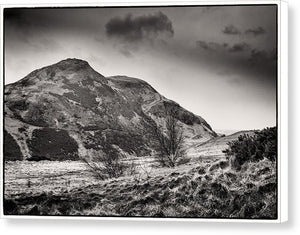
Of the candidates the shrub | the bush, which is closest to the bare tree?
the shrub

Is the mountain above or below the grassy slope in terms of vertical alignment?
above

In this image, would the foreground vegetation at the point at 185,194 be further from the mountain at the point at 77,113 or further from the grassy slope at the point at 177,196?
the mountain at the point at 77,113

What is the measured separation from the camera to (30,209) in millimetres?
5922

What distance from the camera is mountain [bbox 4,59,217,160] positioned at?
5.89 m

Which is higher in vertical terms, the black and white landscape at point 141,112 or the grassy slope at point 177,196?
the black and white landscape at point 141,112

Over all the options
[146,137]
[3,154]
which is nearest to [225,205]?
[146,137]

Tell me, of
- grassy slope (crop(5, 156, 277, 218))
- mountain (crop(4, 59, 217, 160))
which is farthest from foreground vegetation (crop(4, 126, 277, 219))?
mountain (crop(4, 59, 217, 160))

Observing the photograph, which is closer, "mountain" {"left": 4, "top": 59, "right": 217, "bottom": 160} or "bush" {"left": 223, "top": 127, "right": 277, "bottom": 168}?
"bush" {"left": 223, "top": 127, "right": 277, "bottom": 168}

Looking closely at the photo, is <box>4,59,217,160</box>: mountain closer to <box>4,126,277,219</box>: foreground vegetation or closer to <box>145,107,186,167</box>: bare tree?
<box>145,107,186,167</box>: bare tree

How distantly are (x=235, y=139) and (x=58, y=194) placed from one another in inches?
54.5

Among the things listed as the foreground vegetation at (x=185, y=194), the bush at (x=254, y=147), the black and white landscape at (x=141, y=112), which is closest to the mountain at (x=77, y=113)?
the black and white landscape at (x=141, y=112)

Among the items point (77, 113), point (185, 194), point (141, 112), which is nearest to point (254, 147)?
point (185, 194)

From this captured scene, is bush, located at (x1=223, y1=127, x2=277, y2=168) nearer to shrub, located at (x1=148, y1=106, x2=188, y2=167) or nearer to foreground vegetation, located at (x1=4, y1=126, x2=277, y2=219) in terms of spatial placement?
foreground vegetation, located at (x1=4, y1=126, x2=277, y2=219)

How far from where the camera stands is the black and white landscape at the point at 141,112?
18.7ft
